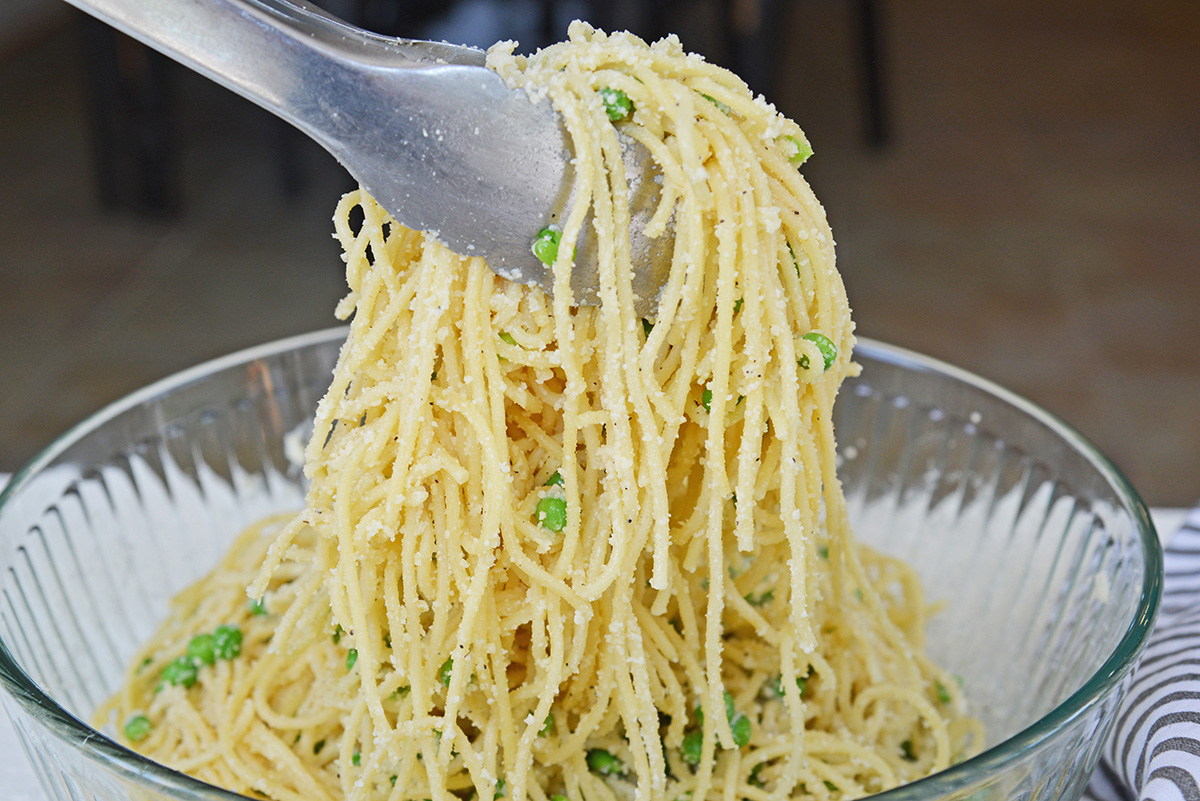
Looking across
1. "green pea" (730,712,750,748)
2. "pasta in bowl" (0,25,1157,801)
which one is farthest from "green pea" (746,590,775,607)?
"green pea" (730,712,750,748)

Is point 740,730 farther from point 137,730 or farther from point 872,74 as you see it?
point 872,74

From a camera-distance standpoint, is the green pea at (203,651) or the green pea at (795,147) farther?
the green pea at (203,651)

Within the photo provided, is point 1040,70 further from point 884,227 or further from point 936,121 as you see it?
point 884,227

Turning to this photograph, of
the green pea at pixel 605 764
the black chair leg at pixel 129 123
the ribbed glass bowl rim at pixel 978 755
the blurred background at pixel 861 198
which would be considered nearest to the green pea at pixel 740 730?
the green pea at pixel 605 764

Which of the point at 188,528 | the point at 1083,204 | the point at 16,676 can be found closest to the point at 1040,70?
the point at 1083,204

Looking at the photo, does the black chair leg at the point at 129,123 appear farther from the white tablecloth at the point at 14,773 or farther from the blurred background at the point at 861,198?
the white tablecloth at the point at 14,773

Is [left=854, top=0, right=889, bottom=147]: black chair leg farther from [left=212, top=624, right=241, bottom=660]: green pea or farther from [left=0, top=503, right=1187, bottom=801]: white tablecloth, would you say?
[left=0, top=503, right=1187, bottom=801]: white tablecloth

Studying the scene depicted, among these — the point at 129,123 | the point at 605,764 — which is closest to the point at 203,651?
the point at 605,764
